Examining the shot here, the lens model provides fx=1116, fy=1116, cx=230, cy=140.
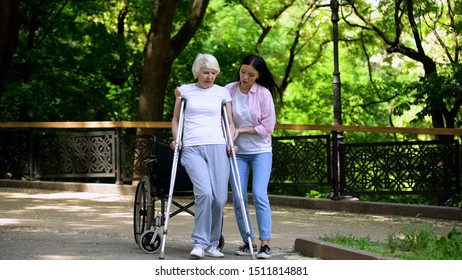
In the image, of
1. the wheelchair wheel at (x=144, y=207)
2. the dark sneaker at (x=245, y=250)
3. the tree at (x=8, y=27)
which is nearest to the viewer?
the dark sneaker at (x=245, y=250)

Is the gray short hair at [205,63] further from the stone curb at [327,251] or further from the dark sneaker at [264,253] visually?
the stone curb at [327,251]

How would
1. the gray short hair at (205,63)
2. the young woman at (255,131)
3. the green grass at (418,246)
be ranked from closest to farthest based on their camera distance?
the green grass at (418,246) → the gray short hair at (205,63) → the young woman at (255,131)

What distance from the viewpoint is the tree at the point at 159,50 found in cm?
2244

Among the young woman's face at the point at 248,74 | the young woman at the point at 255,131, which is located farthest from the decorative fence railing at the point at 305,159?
the young woman's face at the point at 248,74

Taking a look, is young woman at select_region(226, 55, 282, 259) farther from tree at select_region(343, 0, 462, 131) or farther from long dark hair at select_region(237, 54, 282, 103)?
tree at select_region(343, 0, 462, 131)

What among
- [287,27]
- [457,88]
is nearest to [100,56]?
[287,27]

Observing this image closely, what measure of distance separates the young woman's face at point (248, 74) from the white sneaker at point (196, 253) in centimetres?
164

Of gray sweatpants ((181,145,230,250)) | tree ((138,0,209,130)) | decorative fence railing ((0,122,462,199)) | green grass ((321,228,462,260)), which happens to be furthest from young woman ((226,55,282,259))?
tree ((138,0,209,130))

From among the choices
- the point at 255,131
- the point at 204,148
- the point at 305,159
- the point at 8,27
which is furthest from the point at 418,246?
the point at 8,27

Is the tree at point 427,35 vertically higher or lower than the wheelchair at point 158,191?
higher

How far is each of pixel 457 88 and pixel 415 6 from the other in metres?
6.91

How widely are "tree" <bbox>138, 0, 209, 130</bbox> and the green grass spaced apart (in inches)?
479

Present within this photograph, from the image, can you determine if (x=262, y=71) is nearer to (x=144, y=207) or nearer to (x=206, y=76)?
(x=206, y=76)

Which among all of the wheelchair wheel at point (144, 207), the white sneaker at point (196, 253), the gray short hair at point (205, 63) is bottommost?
the white sneaker at point (196, 253)
